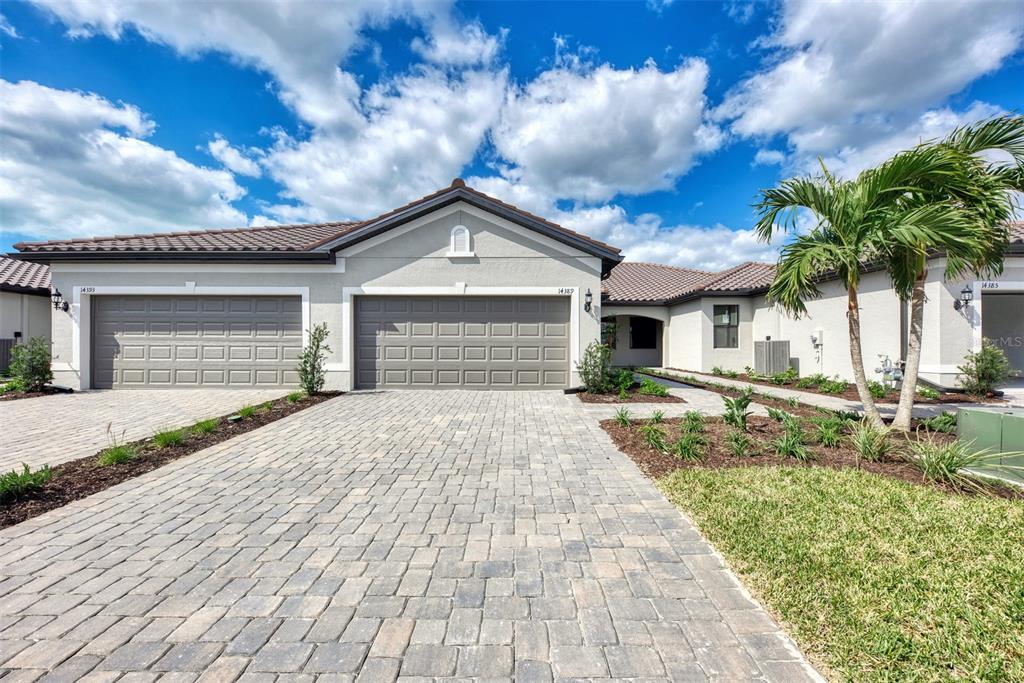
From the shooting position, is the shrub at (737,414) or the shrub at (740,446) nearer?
the shrub at (740,446)

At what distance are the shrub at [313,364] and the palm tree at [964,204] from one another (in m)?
10.8

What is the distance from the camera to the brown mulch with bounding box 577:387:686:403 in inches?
378

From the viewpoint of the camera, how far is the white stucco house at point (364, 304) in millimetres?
11039

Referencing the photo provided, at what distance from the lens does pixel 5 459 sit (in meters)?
5.11

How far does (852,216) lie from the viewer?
566cm

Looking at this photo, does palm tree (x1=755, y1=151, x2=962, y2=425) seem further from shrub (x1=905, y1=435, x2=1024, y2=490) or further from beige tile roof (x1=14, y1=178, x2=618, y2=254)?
beige tile roof (x1=14, y1=178, x2=618, y2=254)

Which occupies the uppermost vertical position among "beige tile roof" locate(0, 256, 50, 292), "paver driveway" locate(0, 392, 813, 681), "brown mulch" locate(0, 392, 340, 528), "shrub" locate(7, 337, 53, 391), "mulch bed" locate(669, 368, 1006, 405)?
"beige tile roof" locate(0, 256, 50, 292)

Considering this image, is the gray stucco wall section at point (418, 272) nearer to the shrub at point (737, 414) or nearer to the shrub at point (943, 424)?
the shrub at point (737, 414)

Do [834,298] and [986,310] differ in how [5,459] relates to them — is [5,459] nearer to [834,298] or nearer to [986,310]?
[834,298]

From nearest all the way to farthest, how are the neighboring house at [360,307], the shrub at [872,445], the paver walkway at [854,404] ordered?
the shrub at [872,445]
the paver walkway at [854,404]
the neighboring house at [360,307]

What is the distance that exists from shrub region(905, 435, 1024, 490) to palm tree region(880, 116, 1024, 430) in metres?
1.51

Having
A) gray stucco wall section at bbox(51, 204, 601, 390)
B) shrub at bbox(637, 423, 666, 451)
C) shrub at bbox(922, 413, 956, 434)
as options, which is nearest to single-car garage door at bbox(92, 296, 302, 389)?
gray stucco wall section at bbox(51, 204, 601, 390)

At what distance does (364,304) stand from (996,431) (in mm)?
11559

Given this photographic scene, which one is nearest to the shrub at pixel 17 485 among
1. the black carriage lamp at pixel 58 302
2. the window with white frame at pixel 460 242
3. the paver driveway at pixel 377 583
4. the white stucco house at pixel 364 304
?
the paver driveway at pixel 377 583
